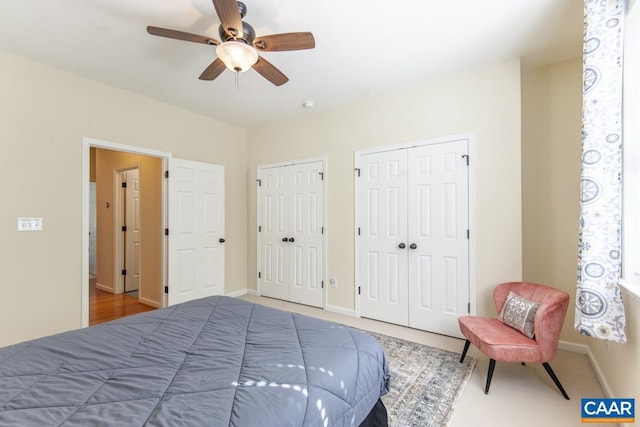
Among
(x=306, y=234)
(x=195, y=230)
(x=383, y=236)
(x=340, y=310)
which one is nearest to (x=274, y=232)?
(x=306, y=234)

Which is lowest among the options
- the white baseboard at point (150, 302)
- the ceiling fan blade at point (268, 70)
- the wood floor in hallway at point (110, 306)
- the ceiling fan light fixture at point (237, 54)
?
the wood floor in hallway at point (110, 306)

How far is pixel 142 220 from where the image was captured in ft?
14.1

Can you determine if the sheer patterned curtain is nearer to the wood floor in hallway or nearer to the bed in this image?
the bed

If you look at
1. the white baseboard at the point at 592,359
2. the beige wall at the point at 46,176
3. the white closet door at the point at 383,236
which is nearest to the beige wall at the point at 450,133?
the white closet door at the point at 383,236

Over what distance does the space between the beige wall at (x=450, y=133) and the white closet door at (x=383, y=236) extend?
0.55ft

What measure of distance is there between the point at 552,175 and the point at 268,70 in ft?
9.15

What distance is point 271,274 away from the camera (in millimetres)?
4477

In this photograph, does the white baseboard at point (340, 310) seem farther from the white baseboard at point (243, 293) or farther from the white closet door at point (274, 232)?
the white baseboard at point (243, 293)

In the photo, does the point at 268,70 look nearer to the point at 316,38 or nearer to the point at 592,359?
the point at 316,38

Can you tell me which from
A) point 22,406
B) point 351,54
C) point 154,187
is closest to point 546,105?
point 351,54

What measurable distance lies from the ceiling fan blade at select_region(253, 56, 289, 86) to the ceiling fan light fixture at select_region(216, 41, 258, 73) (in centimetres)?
20

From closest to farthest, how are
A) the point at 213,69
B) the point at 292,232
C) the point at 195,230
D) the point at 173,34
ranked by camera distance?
the point at 173,34 < the point at 213,69 < the point at 195,230 < the point at 292,232

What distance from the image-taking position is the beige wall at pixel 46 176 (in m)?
2.60

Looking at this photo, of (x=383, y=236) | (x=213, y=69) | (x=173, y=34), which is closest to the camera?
(x=173, y=34)
